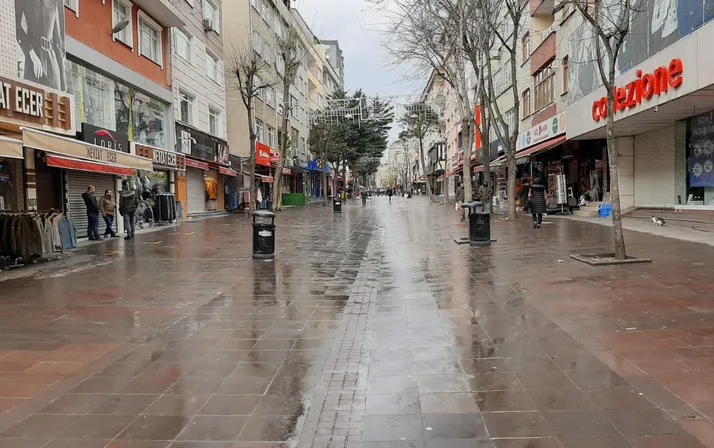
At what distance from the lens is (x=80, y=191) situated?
1681cm

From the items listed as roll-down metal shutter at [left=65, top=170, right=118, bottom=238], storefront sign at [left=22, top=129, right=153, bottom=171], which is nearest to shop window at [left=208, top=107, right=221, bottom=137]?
roll-down metal shutter at [left=65, top=170, right=118, bottom=238]

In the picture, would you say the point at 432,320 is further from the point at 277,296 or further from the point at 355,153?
the point at 355,153

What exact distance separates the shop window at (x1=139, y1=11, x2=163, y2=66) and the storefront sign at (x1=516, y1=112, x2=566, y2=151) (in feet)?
56.2

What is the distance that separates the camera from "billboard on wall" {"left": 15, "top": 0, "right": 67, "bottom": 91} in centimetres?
1245

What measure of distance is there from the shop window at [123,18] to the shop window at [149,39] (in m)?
0.95

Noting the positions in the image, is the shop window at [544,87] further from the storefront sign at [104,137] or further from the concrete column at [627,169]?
the storefront sign at [104,137]

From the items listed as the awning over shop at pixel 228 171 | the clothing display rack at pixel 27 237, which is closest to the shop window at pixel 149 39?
the awning over shop at pixel 228 171

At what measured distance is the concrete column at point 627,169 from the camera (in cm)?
2069

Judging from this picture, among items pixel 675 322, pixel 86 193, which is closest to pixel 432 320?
pixel 675 322

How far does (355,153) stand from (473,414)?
5595cm

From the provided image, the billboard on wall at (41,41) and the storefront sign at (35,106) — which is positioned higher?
the billboard on wall at (41,41)

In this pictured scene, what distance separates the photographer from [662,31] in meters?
14.9

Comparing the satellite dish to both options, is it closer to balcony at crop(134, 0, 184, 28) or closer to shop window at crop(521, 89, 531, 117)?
balcony at crop(134, 0, 184, 28)

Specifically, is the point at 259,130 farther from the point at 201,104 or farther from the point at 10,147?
the point at 10,147
